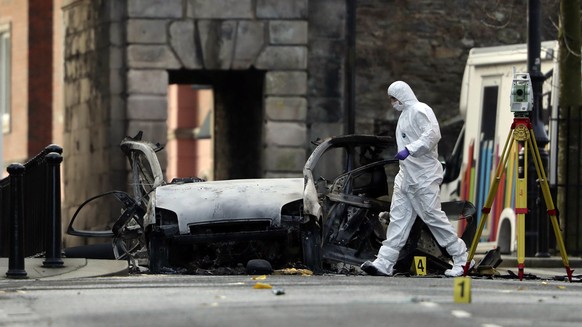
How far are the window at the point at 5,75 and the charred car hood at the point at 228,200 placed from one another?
106ft

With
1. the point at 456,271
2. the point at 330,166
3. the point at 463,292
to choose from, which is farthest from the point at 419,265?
the point at 330,166

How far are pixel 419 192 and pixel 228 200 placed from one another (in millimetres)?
1682

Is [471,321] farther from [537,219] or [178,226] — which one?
[537,219]

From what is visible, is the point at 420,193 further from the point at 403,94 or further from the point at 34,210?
the point at 34,210

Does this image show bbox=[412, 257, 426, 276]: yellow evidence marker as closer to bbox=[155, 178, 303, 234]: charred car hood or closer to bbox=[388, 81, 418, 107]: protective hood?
bbox=[155, 178, 303, 234]: charred car hood

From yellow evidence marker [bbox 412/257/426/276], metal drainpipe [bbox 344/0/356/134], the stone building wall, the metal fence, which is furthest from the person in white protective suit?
the stone building wall

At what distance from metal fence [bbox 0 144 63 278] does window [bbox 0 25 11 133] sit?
29.3 metres

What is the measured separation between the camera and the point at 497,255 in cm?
1964

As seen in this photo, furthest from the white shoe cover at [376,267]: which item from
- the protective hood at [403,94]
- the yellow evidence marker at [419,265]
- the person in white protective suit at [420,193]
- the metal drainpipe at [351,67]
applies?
the metal drainpipe at [351,67]

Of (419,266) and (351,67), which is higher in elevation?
(351,67)

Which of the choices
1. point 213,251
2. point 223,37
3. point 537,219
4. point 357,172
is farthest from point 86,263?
point 223,37

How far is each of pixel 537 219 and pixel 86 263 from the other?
25.2ft

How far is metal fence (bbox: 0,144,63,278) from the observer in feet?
59.3

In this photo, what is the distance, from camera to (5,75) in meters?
51.3
